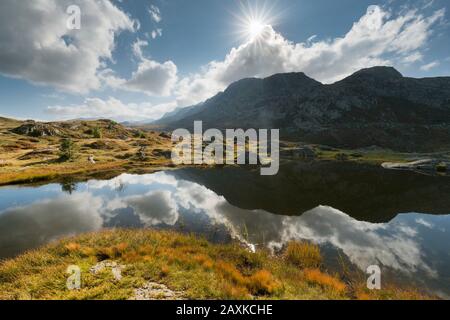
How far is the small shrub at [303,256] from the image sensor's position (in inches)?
699

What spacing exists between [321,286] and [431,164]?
9023 cm

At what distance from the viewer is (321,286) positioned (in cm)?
1371

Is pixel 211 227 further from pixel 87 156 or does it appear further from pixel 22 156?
pixel 22 156

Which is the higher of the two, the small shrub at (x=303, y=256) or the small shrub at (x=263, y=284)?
the small shrub at (x=263, y=284)

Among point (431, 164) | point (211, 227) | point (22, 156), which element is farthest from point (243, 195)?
point (22, 156)

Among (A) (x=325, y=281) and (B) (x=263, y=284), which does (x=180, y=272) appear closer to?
(B) (x=263, y=284)

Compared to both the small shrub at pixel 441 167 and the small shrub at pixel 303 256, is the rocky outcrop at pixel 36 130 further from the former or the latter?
the small shrub at pixel 441 167

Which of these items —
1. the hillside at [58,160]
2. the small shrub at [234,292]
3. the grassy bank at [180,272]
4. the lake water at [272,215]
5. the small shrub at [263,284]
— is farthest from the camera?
the hillside at [58,160]

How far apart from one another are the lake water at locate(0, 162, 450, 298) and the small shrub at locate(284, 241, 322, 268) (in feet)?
4.38

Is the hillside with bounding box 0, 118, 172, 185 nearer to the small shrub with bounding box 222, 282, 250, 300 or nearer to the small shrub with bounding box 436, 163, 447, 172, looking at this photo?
the small shrub with bounding box 222, 282, 250, 300

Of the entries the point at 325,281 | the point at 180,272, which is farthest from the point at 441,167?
the point at 180,272

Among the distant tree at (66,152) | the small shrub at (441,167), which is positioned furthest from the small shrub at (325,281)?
the distant tree at (66,152)

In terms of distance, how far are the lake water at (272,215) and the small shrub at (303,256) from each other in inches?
52.5

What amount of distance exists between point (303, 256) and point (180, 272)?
10.7 m
